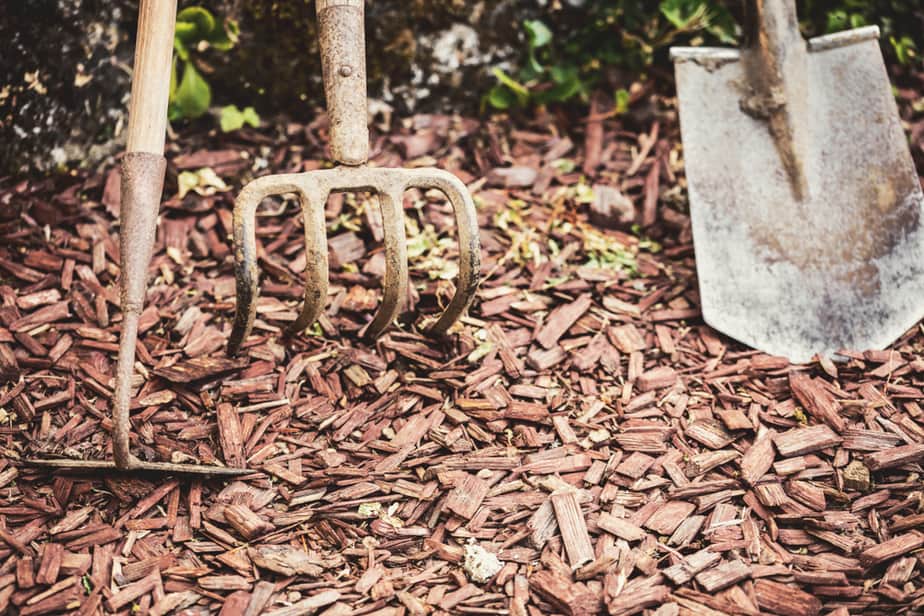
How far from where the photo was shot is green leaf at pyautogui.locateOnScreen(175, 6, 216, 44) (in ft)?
8.08

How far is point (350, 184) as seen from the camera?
6.33 ft

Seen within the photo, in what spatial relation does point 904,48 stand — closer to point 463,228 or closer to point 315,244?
point 463,228

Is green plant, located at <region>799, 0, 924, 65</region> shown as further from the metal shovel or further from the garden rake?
the garden rake

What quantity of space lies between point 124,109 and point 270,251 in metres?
0.83

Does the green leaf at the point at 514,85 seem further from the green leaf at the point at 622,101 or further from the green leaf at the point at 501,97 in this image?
the green leaf at the point at 622,101

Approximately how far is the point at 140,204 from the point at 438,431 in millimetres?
978

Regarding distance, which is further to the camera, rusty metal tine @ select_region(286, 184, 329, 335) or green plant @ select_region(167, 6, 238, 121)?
green plant @ select_region(167, 6, 238, 121)

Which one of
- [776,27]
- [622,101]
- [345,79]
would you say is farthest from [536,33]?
[345,79]

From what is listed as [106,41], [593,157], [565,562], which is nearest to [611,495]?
[565,562]

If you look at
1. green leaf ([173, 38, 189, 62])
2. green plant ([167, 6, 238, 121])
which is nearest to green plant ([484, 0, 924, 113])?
green plant ([167, 6, 238, 121])

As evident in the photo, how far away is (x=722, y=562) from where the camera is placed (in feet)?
5.38

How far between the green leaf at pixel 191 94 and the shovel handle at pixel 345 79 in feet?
2.75

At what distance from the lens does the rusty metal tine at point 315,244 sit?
1854 mm

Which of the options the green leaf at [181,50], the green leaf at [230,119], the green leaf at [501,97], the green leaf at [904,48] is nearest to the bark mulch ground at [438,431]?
the green leaf at [230,119]
